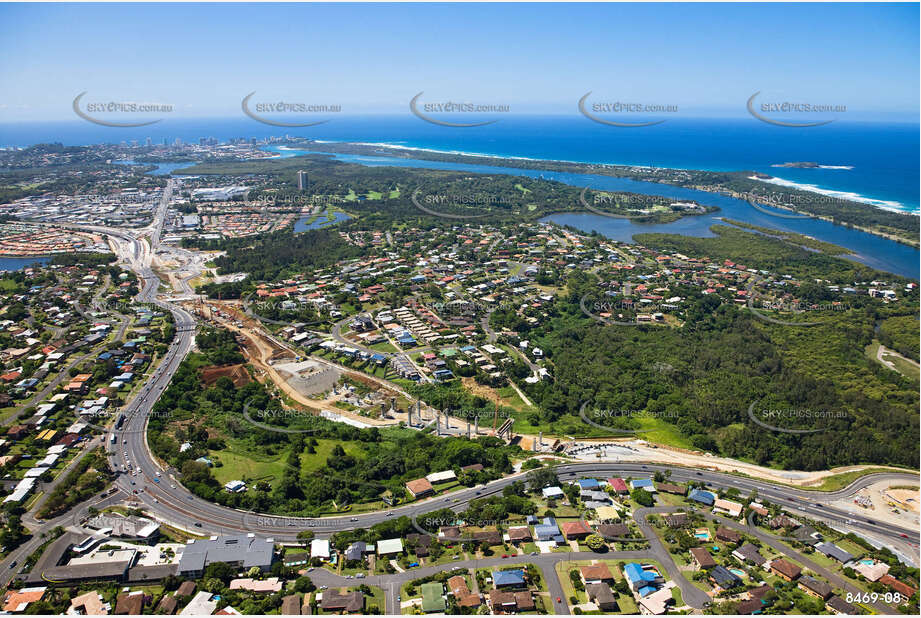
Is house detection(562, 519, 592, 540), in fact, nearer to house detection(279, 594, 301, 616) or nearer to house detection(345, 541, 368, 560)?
house detection(345, 541, 368, 560)

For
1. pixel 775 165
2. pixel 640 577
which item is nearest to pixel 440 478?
pixel 640 577

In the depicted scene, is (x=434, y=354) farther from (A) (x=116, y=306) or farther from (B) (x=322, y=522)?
(A) (x=116, y=306)

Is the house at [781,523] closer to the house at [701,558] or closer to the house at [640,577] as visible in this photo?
the house at [701,558]

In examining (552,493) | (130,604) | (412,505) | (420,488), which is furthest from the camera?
(420,488)

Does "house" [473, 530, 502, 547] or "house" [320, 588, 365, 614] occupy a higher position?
"house" [320, 588, 365, 614]

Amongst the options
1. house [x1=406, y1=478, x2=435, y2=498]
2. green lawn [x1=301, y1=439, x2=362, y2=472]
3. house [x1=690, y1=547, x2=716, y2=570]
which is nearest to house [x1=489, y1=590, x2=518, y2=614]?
house [x1=690, y1=547, x2=716, y2=570]

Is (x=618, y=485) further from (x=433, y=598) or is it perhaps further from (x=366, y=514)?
(x=366, y=514)
